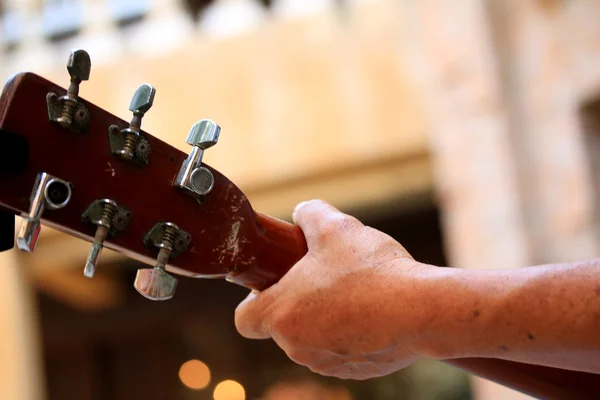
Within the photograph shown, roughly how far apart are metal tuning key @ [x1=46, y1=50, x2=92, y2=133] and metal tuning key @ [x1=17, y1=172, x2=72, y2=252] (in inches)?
1.9

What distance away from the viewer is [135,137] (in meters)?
0.70

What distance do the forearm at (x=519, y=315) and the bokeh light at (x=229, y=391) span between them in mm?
3510

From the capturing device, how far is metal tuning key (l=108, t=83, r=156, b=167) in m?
0.69

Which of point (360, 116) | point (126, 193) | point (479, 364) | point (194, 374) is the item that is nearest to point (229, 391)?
point (194, 374)

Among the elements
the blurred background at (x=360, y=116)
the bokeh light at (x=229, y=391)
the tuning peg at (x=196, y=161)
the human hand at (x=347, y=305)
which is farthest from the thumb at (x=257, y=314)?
the bokeh light at (x=229, y=391)

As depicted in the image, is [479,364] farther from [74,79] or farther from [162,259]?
[74,79]

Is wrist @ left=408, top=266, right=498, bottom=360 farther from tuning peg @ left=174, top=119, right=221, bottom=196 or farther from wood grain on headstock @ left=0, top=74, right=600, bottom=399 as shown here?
tuning peg @ left=174, top=119, right=221, bottom=196

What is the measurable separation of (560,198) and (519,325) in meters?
1.62

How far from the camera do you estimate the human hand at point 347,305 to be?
70 centimetres

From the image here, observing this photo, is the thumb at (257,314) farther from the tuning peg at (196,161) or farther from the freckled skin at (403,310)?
the tuning peg at (196,161)

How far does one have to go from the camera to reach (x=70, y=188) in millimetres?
657

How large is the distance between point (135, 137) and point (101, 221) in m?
0.08

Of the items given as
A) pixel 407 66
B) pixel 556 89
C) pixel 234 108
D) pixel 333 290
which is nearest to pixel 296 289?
pixel 333 290

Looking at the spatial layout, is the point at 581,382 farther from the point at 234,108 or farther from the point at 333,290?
the point at 234,108
